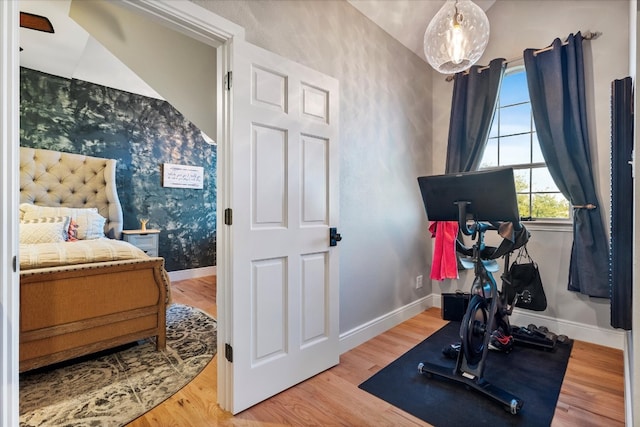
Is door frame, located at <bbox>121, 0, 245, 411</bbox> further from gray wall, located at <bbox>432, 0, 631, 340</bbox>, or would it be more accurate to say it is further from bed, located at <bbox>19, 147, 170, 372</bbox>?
gray wall, located at <bbox>432, 0, 631, 340</bbox>

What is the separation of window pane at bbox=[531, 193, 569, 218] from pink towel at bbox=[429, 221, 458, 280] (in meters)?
0.77

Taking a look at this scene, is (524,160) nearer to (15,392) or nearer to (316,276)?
(316,276)

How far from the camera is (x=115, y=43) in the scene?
229 cm

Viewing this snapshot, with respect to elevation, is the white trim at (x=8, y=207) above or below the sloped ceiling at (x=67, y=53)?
below

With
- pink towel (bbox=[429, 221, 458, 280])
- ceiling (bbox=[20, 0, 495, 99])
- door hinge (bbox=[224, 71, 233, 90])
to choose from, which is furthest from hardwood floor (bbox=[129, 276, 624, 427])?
ceiling (bbox=[20, 0, 495, 99])

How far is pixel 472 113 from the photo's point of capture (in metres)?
3.08

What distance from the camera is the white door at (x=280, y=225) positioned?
66.2 inches

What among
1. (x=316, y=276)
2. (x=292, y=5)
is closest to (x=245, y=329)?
(x=316, y=276)

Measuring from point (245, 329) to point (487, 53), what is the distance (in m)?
3.36

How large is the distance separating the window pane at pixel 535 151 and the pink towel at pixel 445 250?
942 millimetres

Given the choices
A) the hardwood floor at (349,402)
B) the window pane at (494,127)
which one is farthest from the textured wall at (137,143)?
the window pane at (494,127)

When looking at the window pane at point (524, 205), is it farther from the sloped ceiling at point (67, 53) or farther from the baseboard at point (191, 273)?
the baseboard at point (191, 273)

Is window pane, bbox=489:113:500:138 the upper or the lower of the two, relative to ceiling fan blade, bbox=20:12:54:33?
lower

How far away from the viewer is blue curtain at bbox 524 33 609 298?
2.43 meters
